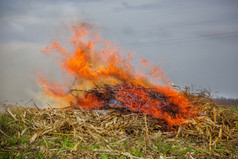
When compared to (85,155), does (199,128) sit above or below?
above

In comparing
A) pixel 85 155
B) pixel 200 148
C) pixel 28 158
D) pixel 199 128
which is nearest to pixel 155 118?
pixel 199 128

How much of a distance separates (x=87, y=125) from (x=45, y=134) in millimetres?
1110

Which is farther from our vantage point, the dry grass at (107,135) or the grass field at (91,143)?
the dry grass at (107,135)

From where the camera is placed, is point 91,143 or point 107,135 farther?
point 107,135

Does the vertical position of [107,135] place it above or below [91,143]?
above

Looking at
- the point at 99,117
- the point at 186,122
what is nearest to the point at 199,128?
the point at 186,122

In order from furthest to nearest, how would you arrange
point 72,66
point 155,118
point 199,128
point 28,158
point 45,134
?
point 72,66 < point 155,118 < point 199,128 < point 45,134 < point 28,158

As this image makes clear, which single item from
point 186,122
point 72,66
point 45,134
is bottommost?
point 45,134

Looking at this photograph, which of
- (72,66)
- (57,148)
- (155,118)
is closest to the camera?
(57,148)

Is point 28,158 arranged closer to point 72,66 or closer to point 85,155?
point 85,155

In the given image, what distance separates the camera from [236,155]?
17.6 feet

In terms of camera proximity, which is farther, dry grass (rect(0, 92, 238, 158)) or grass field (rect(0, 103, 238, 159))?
dry grass (rect(0, 92, 238, 158))

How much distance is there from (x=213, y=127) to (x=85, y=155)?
3817 mm

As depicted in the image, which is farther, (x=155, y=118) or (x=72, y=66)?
(x=72, y=66)
